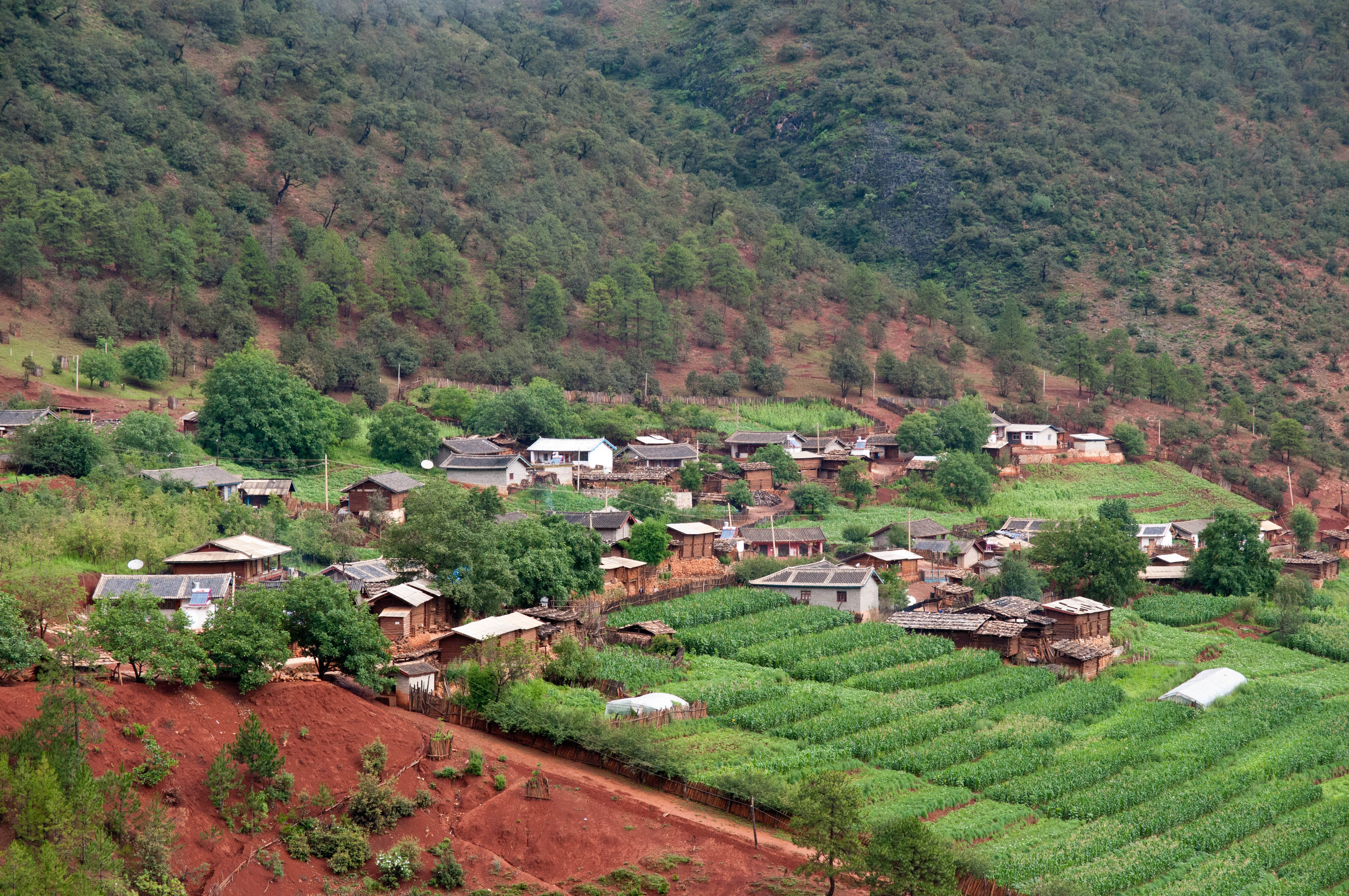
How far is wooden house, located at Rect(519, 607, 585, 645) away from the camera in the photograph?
1512 inches

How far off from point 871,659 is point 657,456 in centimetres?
2555

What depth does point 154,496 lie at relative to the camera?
42.3 m

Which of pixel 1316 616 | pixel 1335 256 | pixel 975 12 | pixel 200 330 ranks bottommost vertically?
pixel 1316 616

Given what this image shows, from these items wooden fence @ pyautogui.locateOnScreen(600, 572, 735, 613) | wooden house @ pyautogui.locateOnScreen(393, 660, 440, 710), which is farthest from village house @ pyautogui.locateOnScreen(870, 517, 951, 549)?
wooden house @ pyautogui.locateOnScreen(393, 660, 440, 710)

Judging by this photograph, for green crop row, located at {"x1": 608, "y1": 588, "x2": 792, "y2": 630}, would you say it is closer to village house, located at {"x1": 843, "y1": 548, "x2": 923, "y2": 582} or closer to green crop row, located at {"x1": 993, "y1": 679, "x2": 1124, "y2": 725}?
village house, located at {"x1": 843, "y1": 548, "x2": 923, "y2": 582}

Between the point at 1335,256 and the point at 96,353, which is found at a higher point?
the point at 1335,256

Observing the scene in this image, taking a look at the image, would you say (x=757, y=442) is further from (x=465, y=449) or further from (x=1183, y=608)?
(x=1183, y=608)

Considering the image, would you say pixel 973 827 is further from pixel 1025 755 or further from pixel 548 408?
pixel 548 408

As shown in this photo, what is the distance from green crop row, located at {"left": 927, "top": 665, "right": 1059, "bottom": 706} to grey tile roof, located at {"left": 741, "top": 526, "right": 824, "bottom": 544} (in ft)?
45.4

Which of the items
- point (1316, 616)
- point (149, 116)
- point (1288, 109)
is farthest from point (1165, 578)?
point (1288, 109)

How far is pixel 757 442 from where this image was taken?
224 feet

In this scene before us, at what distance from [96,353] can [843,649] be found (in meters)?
36.3

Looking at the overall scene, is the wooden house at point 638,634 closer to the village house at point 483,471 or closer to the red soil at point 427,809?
the red soil at point 427,809

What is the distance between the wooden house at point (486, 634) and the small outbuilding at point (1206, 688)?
61.4ft
